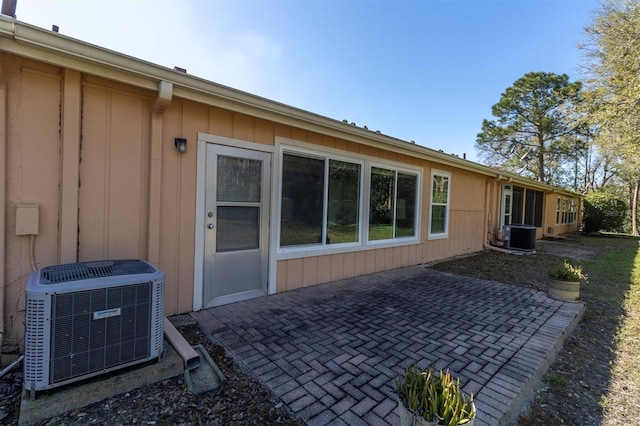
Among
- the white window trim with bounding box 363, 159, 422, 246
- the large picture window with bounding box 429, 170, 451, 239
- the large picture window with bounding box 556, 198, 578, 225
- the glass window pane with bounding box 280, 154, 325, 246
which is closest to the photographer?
the glass window pane with bounding box 280, 154, 325, 246

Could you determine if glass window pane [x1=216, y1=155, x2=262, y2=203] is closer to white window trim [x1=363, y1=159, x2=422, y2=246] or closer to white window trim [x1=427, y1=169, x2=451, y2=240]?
white window trim [x1=363, y1=159, x2=422, y2=246]

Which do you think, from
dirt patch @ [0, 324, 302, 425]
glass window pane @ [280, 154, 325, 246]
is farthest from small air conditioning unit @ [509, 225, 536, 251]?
dirt patch @ [0, 324, 302, 425]

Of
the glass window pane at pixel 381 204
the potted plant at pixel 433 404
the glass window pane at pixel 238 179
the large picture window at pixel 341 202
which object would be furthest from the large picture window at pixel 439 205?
the potted plant at pixel 433 404

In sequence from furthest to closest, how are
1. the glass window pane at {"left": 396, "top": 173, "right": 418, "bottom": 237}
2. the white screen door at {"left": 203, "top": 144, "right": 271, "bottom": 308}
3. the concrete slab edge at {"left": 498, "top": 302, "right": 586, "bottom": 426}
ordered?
1. the glass window pane at {"left": 396, "top": 173, "right": 418, "bottom": 237}
2. the white screen door at {"left": 203, "top": 144, "right": 271, "bottom": 308}
3. the concrete slab edge at {"left": 498, "top": 302, "right": 586, "bottom": 426}

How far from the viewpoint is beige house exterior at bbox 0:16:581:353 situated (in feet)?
7.82

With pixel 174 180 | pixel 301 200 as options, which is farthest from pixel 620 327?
pixel 174 180

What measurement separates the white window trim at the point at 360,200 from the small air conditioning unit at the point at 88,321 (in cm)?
203

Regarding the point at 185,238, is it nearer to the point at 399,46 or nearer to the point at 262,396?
the point at 262,396

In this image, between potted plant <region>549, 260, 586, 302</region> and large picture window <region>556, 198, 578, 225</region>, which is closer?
potted plant <region>549, 260, 586, 302</region>

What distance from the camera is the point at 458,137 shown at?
24438 mm

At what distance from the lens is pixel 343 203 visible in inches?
197

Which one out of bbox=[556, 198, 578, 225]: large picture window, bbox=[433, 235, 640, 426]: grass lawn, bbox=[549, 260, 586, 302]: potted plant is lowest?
bbox=[433, 235, 640, 426]: grass lawn

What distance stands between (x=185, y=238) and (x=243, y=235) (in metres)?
0.71

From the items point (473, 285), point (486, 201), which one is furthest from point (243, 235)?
point (486, 201)
